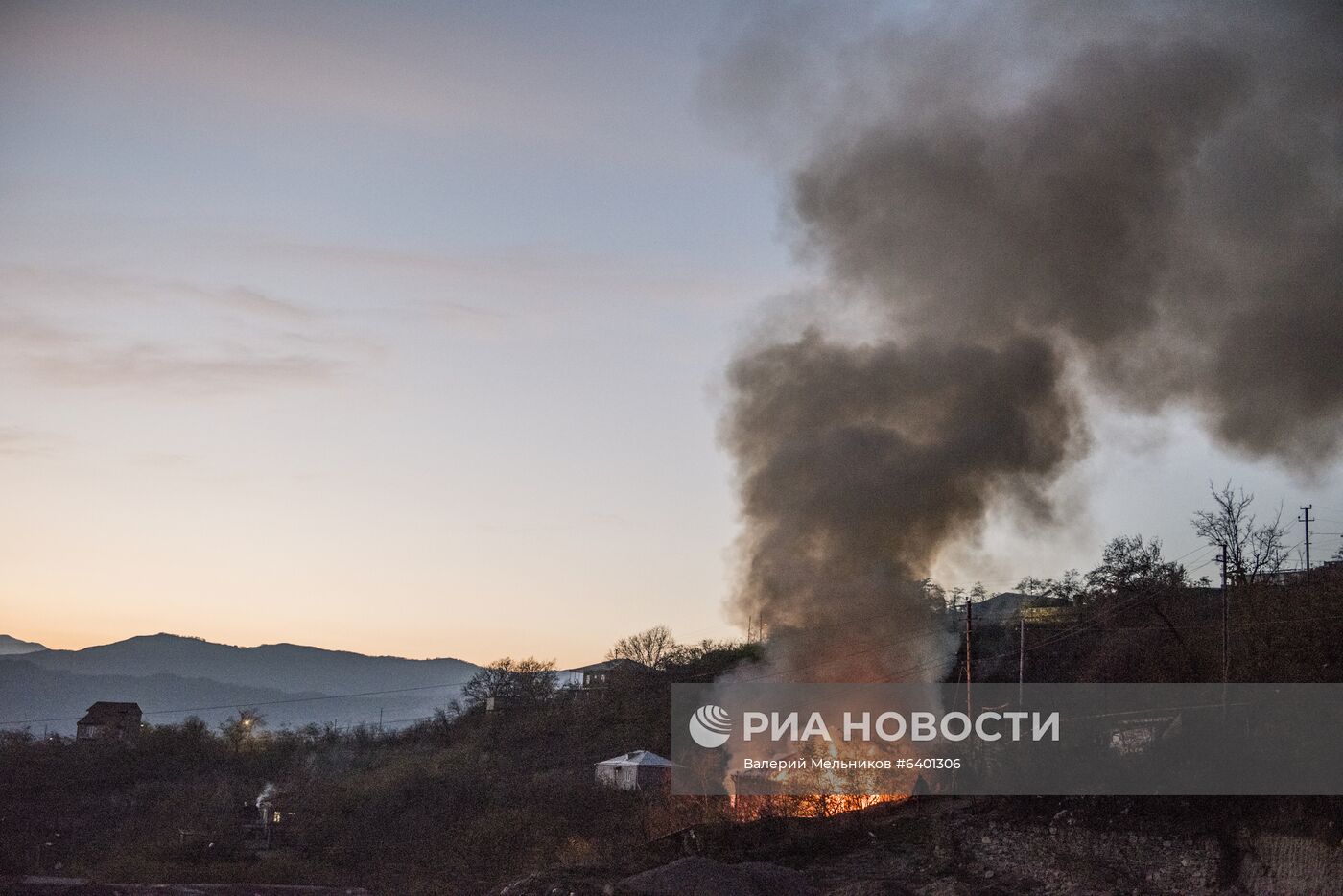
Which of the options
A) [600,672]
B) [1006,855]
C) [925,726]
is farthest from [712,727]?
[600,672]

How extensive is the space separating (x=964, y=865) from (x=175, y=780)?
45.7 meters

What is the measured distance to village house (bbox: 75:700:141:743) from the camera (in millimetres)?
71250

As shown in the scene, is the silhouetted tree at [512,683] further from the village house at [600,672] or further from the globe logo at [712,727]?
the globe logo at [712,727]

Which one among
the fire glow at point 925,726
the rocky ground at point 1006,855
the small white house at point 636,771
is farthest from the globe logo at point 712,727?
the rocky ground at point 1006,855

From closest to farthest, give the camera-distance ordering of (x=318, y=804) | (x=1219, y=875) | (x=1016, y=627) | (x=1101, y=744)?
(x=1219, y=875)
(x=1101, y=744)
(x=318, y=804)
(x=1016, y=627)

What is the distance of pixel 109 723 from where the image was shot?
74.9 meters

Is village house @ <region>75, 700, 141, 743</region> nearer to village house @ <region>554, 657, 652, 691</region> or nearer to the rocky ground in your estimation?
village house @ <region>554, 657, 652, 691</region>

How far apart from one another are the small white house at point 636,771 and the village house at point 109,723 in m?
31.7

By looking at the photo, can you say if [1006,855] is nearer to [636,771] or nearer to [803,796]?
[803,796]

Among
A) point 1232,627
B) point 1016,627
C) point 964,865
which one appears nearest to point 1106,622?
point 1016,627

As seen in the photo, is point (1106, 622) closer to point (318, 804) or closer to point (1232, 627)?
point (1232, 627)

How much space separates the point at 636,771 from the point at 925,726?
631 inches

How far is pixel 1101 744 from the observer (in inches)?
1507

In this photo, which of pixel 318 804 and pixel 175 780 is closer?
pixel 318 804
